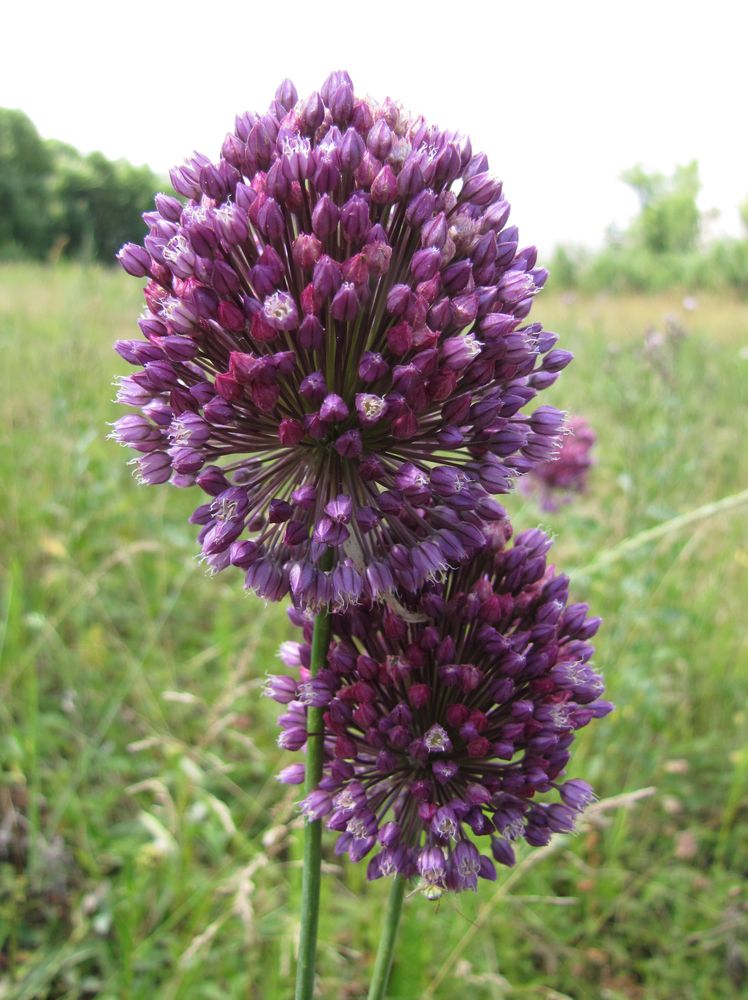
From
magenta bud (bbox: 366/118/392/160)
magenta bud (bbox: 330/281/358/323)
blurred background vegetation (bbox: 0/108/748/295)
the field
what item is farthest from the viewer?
blurred background vegetation (bbox: 0/108/748/295)

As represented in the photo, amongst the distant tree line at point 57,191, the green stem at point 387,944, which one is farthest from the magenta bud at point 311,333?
the distant tree line at point 57,191

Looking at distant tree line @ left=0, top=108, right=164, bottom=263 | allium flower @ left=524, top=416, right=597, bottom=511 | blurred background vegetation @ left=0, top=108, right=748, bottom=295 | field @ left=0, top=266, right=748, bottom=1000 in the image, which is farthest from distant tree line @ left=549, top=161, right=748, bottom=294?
distant tree line @ left=0, top=108, right=164, bottom=263

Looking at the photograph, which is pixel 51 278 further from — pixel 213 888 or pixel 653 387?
pixel 213 888

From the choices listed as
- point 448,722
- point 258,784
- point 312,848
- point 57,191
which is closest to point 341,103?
point 448,722

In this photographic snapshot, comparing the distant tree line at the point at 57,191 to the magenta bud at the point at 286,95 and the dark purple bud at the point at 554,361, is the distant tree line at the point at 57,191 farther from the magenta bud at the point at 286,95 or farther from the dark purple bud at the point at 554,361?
the dark purple bud at the point at 554,361

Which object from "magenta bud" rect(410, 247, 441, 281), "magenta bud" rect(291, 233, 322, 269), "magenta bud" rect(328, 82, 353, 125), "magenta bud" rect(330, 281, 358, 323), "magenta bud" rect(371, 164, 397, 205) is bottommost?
"magenta bud" rect(330, 281, 358, 323)

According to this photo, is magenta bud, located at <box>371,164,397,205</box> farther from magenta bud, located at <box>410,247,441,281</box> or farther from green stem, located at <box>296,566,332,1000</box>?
green stem, located at <box>296,566,332,1000</box>

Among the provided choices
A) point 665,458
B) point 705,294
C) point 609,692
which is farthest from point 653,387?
point 705,294
